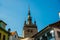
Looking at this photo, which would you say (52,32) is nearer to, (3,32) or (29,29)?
(3,32)

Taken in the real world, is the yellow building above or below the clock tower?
below

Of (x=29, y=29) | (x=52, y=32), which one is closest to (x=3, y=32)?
(x=52, y=32)

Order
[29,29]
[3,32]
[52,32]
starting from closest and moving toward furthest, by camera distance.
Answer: [52,32], [3,32], [29,29]

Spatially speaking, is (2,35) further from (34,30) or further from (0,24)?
(34,30)

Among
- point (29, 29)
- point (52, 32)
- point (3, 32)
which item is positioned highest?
point (29, 29)

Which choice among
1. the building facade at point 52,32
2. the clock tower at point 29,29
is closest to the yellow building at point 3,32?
the building facade at point 52,32

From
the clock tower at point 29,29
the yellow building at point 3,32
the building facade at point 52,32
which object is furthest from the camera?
the clock tower at point 29,29

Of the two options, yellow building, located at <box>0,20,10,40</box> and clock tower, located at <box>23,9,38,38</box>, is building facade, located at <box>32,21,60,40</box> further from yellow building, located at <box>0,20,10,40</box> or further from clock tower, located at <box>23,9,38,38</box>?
clock tower, located at <box>23,9,38,38</box>

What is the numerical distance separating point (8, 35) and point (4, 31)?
2.13 m

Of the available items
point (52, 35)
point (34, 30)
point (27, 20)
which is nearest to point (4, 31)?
point (52, 35)

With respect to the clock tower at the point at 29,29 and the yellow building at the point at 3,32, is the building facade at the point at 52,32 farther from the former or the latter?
the clock tower at the point at 29,29

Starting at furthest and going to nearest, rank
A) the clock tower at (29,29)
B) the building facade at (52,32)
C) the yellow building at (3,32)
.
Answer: the clock tower at (29,29), the yellow building at (3,32), the building facade at (52,32)

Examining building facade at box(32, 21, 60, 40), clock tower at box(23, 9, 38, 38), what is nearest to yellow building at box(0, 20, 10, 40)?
building facade at box(32, 21, 60, 40)

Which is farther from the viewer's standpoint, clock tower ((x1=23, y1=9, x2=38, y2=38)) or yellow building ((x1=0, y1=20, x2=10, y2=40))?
clock tower ((x1=23, y1=9, x2=38, y2=38))
